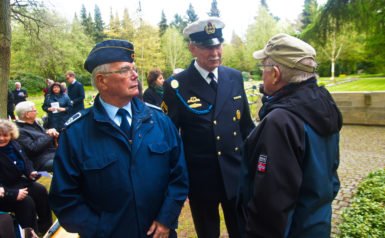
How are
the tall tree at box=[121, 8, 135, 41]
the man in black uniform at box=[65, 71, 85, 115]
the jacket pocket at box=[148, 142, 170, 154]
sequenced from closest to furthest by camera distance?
the jacket pocket at box=[148, 142, 170, 154], the man in black uniform at box=[65, 71, 85, 115], the tall tree at box=[121, 8, 135, 41]

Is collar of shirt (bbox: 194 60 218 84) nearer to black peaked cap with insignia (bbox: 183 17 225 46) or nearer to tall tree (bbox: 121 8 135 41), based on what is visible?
black peaked cap with insignia (bbox: 183 17 225 46)

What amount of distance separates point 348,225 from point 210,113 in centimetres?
238

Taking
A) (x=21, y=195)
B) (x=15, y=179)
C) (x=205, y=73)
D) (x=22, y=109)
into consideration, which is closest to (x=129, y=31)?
(x=22, y=109)

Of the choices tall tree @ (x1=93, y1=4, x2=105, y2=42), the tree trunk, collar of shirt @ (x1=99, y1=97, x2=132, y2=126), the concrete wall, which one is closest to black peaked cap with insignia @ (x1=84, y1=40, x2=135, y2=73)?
collar of shirt @ (x1=99, y1=97, x2=132, y2=126)

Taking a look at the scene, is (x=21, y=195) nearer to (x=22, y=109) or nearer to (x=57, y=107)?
(x=22, y=109)

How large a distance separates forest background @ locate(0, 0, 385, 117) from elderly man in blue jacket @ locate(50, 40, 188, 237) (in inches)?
150

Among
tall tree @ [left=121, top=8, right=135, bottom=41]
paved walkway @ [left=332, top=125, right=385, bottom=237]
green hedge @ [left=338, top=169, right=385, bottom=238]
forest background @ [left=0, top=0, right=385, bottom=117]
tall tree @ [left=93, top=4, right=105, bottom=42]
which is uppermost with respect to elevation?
tall tree @ [left=93, top=4, right=105, bottom=42]

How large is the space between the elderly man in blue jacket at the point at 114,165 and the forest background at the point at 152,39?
12.5 feet

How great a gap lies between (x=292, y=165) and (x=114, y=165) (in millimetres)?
1011

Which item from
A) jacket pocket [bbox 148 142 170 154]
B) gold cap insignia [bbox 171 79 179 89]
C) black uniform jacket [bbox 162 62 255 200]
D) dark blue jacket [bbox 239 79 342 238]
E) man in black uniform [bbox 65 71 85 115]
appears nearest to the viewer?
dark blue jacket [bbox 239 79 342 238]

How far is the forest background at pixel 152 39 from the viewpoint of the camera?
709 cm

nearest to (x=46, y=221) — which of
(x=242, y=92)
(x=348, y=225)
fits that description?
(x=242, y=92)

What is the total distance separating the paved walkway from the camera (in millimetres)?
4465

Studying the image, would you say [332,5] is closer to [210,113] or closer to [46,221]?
[210,113]
